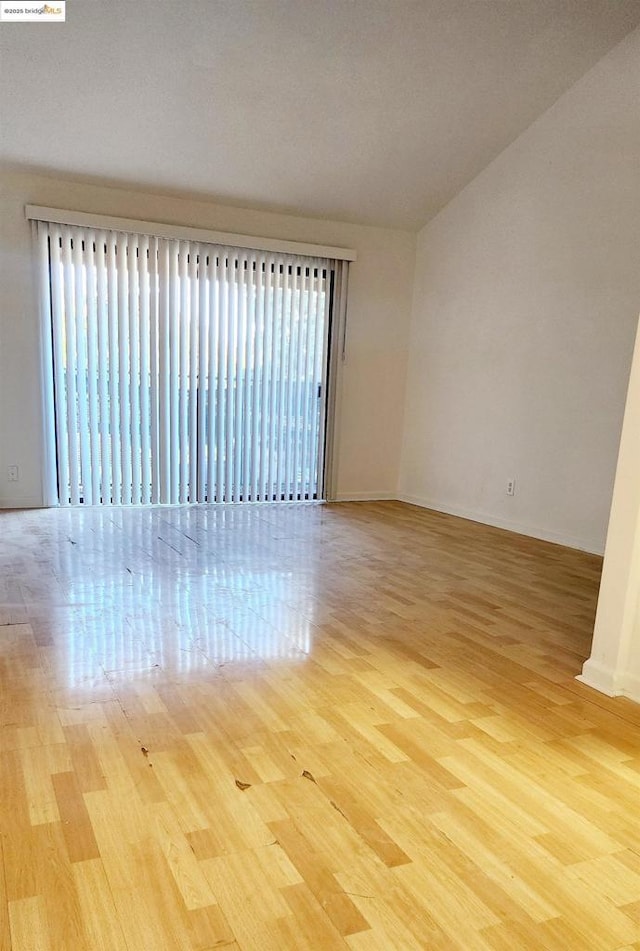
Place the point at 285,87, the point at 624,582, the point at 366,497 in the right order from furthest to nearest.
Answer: the point at 366,497, the point at 285,87, the point at 624,582

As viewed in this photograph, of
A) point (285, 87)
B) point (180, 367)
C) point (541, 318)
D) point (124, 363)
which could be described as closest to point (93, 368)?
point (124, 363)

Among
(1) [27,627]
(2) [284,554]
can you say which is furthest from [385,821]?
(2) [284,554]

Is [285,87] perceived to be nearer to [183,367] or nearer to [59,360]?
[183,367]

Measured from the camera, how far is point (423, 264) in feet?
21.0

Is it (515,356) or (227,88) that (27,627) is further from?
(515,356)

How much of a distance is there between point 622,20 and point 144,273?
3.84 metres

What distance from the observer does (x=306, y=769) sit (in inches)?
71.2

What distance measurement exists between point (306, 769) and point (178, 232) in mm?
4752

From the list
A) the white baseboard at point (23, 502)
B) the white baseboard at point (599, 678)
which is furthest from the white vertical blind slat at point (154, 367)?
the white baseboard at point (599, 678)

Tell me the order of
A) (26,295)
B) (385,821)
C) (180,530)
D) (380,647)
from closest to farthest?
(385,821) → (380,647) → (180,530) → (26,295)

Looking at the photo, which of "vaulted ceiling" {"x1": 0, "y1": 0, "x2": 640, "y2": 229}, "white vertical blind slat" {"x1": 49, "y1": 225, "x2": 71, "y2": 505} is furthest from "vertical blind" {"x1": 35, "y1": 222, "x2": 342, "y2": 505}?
"vaulted ceiling" {"x1": 0, "y1": 0, "x2": 640, "y2": 229}

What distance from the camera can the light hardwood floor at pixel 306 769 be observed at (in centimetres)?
130

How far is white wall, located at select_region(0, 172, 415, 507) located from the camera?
16.6 ft

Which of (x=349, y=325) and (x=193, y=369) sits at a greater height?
(x=349, y=325)
